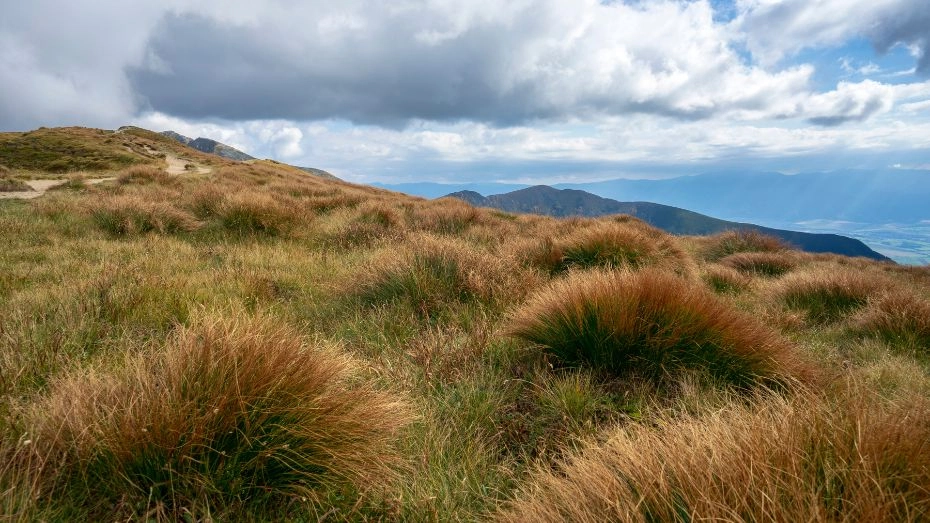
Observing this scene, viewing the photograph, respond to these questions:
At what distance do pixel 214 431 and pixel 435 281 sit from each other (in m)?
3.13

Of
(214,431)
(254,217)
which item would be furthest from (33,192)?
(214,431)

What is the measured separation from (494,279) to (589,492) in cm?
344

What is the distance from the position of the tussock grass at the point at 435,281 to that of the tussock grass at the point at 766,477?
9.12 ft

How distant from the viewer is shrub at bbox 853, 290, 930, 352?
479 centimetres

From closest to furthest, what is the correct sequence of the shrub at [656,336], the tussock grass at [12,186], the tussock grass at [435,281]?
the shrub at [656,336] < the tussock grass at [435,281] < the tussock grass at [12,186]

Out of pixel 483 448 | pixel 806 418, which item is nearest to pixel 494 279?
pixel 483 448

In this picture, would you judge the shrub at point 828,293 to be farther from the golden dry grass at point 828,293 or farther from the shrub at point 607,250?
the shrub at point 607,250

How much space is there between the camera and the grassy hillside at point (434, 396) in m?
1.45

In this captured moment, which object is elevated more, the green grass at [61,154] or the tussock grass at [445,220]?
the green grass at [61,154]

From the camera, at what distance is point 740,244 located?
14.9m

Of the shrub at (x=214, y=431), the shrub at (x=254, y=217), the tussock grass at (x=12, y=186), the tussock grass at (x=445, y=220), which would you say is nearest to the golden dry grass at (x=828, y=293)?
the tussock grass at (x=445, y=220)

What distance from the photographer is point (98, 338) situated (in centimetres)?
294

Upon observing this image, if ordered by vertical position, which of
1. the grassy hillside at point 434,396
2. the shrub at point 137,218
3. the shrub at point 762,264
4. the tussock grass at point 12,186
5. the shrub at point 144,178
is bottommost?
the shrub at point 762,264

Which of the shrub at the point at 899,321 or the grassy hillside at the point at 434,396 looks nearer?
the grassy hillside at the point at 434,396
